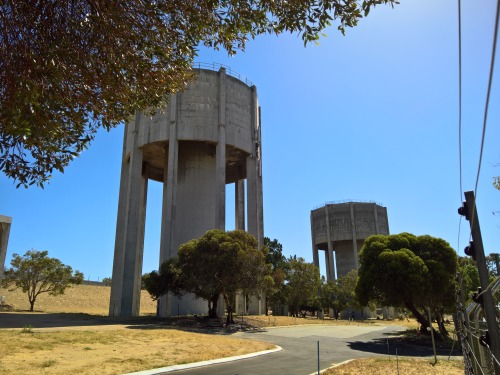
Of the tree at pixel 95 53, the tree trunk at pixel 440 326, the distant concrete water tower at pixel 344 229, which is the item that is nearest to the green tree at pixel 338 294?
the distant concrete water tower at pixel 344 229

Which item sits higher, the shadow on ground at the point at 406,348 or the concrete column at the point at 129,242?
the concrete column at the point at 129,242

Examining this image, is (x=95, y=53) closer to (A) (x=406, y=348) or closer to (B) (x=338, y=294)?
(A) (x=406, y=348)

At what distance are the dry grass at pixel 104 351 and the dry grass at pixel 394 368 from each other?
Result: 4.85 metres

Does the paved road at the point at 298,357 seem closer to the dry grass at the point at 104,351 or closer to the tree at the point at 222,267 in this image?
the dry grass at the point at 104,351

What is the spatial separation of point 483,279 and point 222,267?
26.0 m

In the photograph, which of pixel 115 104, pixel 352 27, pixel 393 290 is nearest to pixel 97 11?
pixel 115 104

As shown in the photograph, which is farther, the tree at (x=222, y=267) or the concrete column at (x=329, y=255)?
the concrete column at (x=329, y=255)

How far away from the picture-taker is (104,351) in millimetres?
15289

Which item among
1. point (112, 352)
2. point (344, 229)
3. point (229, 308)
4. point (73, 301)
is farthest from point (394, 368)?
point (344, 229)

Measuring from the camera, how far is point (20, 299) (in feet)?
193

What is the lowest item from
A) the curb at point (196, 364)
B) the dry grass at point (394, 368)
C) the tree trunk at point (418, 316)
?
the dry grass at point (394, 368)

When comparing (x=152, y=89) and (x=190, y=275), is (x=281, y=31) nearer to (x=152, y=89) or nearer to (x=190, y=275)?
(x=152, y=89)

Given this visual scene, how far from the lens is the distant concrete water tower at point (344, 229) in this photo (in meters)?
74.4

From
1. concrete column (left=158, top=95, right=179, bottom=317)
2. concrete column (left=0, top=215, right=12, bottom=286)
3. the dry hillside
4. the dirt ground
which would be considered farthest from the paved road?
the dry hillside
